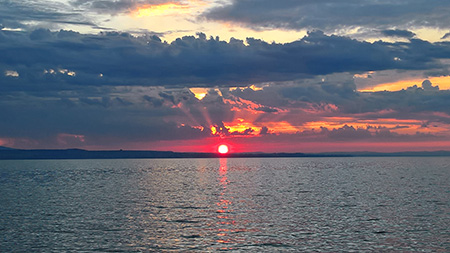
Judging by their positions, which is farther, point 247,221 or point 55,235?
point 247,221

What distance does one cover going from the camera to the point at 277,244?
45.9 m

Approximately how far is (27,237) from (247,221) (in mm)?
26486

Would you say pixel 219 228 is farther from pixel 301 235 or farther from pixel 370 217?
pixel 370 217

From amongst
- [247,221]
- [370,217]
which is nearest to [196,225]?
[247,221]

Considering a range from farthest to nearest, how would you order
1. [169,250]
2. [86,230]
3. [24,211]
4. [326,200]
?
[326,200] < [24,211] < [86,230] < [169,250]

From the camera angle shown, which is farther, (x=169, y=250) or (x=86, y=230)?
(x=86, y=230)

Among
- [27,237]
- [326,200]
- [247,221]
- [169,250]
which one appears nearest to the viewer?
[169,250]

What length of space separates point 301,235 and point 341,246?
610 cm

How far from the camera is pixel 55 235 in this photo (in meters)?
50.5

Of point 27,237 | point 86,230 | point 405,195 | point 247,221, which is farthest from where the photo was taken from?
point 405,195

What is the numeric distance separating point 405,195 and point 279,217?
41.0 m

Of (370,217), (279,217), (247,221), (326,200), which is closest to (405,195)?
(326,200)

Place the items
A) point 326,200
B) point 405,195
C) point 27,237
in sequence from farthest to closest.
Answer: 1. point 405,195
2. point 326,200
3. point 27,237

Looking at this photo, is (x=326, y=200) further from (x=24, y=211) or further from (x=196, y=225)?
(x=24, y=211)
